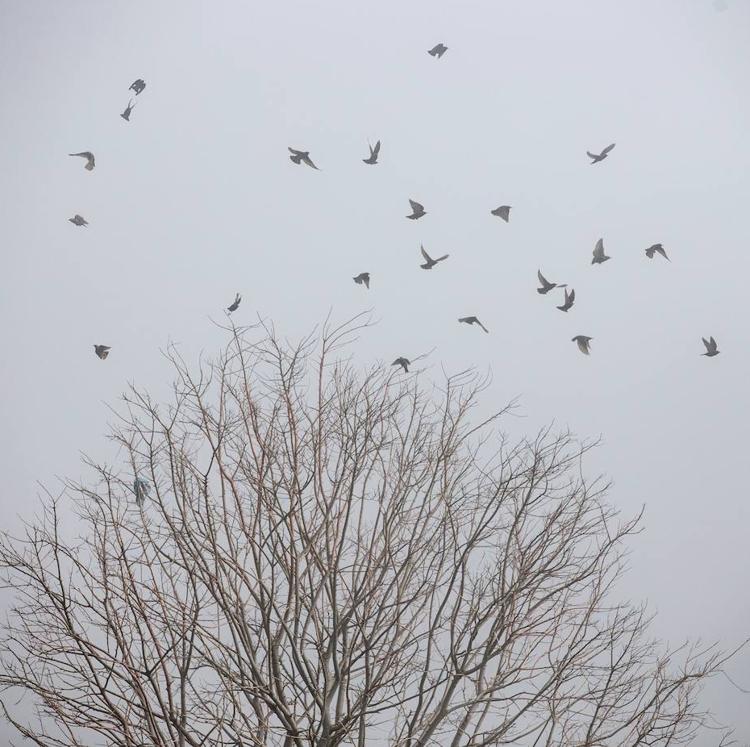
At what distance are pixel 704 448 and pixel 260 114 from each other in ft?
17.1

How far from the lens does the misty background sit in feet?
31.2

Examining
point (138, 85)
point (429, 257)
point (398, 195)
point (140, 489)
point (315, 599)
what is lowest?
point (315, 599)

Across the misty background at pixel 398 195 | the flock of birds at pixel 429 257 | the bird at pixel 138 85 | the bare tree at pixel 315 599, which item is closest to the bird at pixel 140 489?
the bare tree at pixel 315 599

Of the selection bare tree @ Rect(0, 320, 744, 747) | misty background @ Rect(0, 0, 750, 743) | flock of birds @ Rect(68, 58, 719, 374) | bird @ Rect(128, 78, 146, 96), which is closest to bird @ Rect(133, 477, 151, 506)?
bare tree @ Rect(0, 320, 744, 747)

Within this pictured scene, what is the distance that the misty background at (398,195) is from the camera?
31.2ft

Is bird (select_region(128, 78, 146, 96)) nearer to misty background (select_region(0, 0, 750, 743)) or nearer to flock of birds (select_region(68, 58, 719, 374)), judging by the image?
flock of birds (select_region(68, 58, 719, 374))

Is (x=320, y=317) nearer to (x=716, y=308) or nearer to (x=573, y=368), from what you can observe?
(x=573, y=368)

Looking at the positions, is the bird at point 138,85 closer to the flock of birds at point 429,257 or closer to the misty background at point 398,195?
the flock of birds at point 429,257

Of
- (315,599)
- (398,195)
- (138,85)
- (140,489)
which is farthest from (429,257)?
(315,599)

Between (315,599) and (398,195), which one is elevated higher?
(398,195)

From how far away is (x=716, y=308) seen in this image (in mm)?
9586

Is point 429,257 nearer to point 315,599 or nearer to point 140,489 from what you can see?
point 140,489

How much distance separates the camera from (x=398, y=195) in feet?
32.0

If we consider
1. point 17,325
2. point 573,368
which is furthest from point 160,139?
point 573,368
